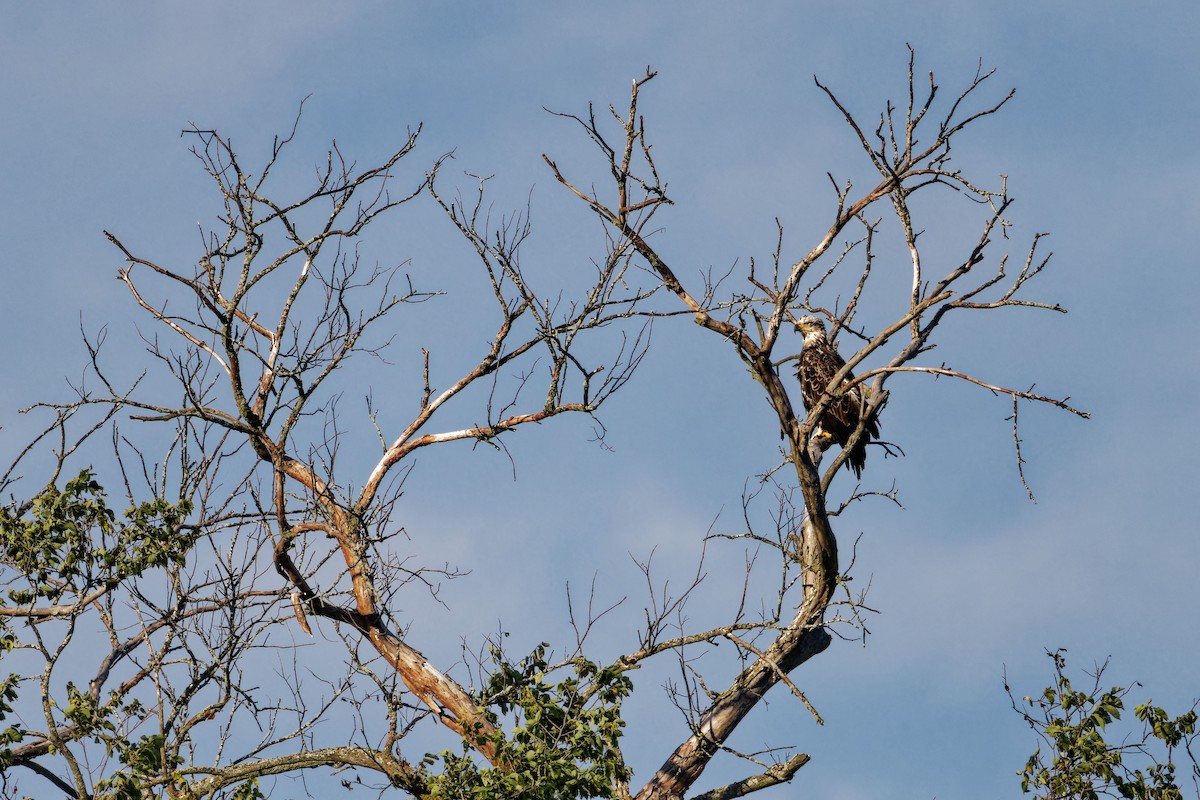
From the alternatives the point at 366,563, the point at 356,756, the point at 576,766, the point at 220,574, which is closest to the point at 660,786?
the point at 576,766

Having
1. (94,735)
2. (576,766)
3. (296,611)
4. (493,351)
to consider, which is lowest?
(576,766)

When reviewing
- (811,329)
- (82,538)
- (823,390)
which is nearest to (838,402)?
(823,390)

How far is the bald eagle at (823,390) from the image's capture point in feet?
30.9

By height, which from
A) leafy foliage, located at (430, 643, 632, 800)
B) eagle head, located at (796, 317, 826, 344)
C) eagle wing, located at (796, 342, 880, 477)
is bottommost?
leafy foliage, located at (430, 643, 632, 800)

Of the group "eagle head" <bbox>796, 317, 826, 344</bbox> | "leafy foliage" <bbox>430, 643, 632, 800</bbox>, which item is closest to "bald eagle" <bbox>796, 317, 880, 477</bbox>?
"eagle head" <bbox>796, 317, 826, 344</bbox>

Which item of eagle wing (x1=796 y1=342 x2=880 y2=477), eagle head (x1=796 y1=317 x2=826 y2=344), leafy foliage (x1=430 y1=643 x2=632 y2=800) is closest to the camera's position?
leafy foliage (x1=430 y1=643 x2=632 y2=800)

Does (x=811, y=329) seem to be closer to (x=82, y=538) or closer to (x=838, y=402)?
(x=838, y=402)

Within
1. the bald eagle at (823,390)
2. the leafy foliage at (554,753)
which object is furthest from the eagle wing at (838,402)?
the leafy foliage at (554,753)

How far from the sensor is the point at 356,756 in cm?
838

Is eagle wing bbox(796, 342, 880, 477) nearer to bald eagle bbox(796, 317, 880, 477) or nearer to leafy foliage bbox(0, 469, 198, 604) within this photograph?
bald eagle bbox(796, 317, 880, 477)

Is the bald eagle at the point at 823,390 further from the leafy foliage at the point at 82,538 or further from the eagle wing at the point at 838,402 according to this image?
the leafy foliage at the point at 82,538

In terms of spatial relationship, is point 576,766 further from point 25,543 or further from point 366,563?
point 25,543

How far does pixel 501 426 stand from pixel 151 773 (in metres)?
3.37

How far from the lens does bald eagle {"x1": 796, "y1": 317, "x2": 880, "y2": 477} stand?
9430 mm
